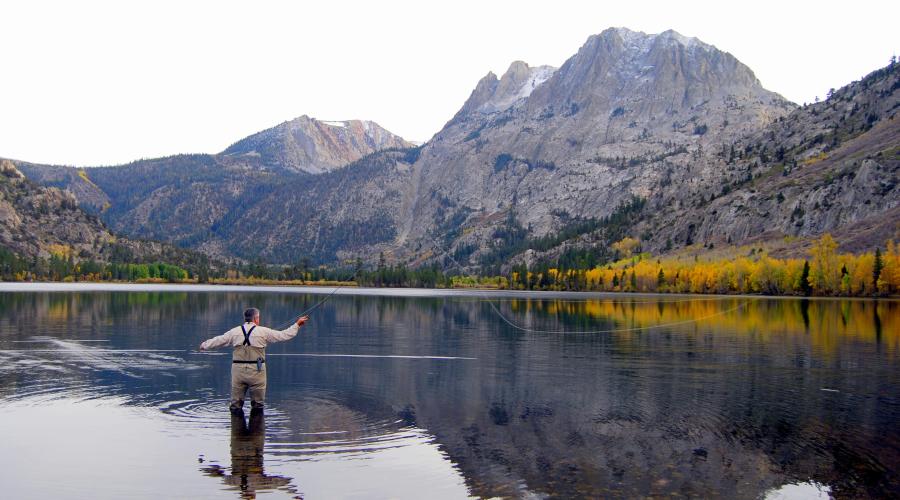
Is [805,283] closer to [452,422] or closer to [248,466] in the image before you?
[452,422]

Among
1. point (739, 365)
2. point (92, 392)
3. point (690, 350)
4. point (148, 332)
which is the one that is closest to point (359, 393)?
point (92, 392)

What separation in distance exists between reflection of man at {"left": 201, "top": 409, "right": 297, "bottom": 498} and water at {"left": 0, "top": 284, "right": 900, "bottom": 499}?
8 cm

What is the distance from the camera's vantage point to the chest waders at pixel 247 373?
968 inches

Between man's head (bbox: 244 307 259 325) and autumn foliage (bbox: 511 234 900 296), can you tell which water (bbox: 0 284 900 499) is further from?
autumn foliage (bbox: 511 234 900 296)

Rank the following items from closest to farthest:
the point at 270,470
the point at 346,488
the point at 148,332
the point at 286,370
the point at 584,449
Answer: the point at 346,488 < the point at 270,470 < the point at 584,449 < the point at 286,370 < the point at 148,332

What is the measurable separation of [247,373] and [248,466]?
610 cm

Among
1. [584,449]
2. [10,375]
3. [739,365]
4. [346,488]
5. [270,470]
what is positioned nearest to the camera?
[346,488]

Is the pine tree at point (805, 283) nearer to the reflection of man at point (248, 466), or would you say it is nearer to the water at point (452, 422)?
the water at point (452, 422)

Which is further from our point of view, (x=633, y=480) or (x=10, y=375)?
(x=10, y=375)

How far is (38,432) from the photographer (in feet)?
74.2

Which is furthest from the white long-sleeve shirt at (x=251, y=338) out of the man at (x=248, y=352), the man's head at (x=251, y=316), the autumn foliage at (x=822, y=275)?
the autumn foliage at (x=822, y=275)

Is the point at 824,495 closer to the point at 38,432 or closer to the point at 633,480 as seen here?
the point at 633,480

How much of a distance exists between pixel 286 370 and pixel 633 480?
22.7m

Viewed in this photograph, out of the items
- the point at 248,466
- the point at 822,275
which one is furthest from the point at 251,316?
the point at 822,275
